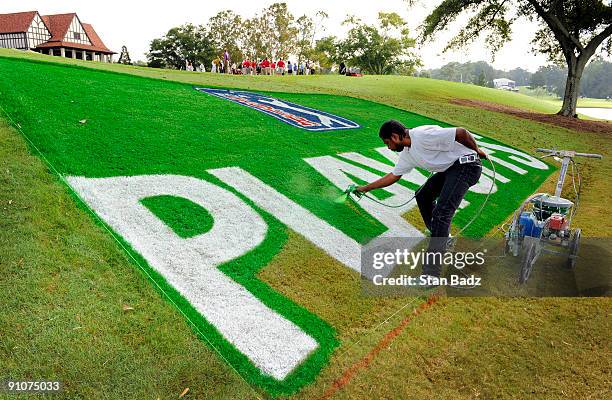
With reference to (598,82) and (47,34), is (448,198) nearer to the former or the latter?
(47,34)

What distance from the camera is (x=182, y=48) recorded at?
229ft

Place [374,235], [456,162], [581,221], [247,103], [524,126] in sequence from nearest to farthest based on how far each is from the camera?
[456,162] < [374,235] < [581,221] < [247,103] < [524,126]

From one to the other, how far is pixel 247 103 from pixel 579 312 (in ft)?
32.5

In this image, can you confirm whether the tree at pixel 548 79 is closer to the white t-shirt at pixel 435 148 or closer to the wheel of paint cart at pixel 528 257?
the wheel of paint cart at pixel 528 257

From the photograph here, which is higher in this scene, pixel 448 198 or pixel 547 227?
pixel 448 198

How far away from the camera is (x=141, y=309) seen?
4.20 meters

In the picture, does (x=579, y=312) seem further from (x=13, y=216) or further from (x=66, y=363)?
(x=13, y=216)

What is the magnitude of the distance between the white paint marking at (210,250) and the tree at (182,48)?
222 ft

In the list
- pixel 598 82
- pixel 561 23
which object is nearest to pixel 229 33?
pixel 561 23

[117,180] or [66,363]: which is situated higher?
[117,180]

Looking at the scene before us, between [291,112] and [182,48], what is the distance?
64.2 metres

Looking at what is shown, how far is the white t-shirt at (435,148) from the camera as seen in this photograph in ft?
16.8

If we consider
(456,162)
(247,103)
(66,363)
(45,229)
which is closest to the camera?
(66,363)

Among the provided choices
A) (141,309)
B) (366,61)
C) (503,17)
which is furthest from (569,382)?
(366,61)
